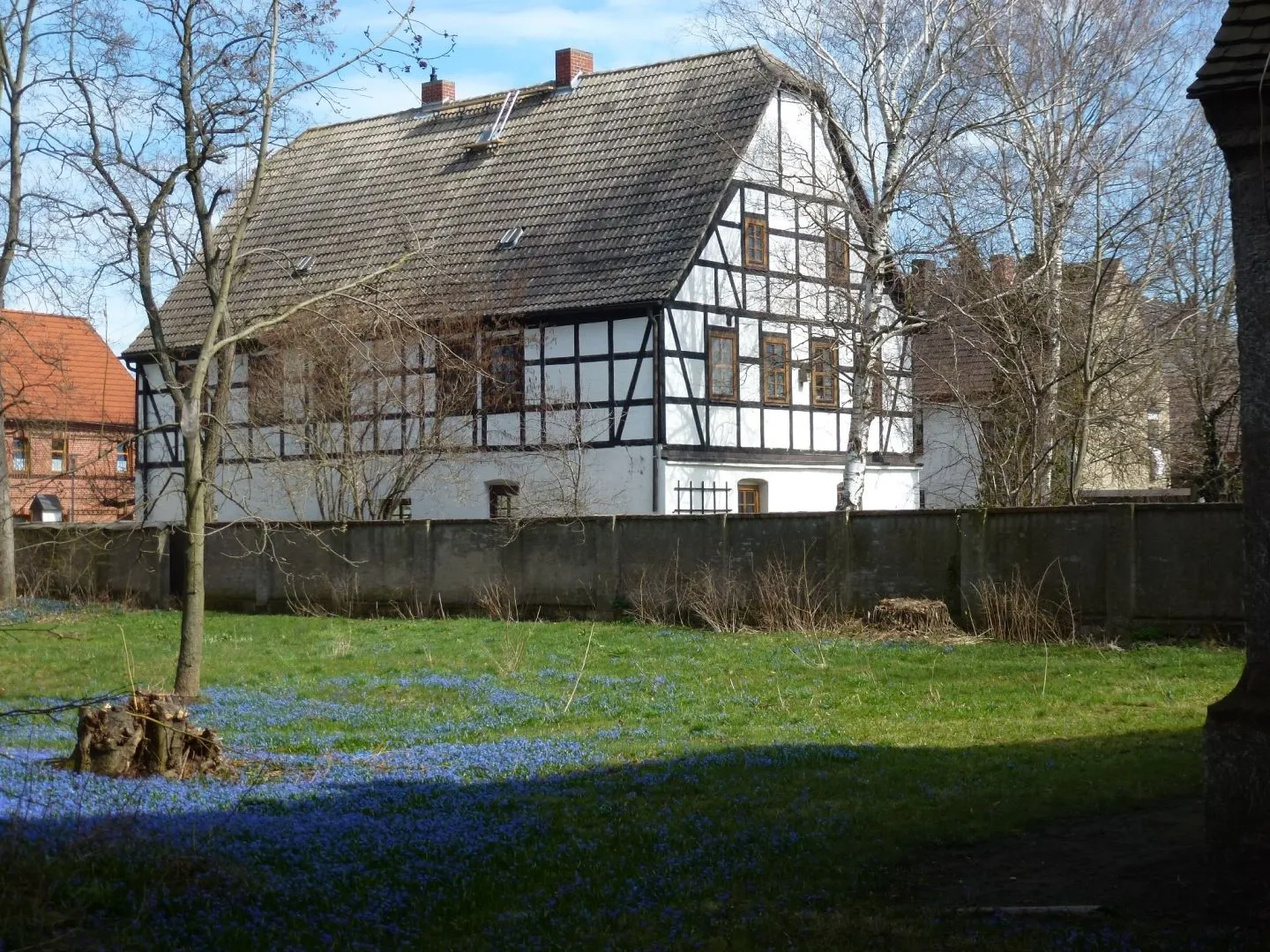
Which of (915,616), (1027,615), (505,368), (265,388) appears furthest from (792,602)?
(265,388)

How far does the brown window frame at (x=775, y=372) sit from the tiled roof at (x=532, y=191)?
3.14 meters

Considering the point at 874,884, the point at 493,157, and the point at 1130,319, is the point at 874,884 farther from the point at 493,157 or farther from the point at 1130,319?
the point at 493,157

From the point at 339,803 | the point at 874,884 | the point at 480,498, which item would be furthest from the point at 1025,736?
the point at 480,498

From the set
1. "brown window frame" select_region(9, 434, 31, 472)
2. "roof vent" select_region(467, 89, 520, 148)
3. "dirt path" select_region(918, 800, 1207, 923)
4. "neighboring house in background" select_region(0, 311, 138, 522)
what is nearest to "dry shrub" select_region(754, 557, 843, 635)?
"dirt path" select_region(918, 800, 1207, 923)

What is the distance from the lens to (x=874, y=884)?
6887mm

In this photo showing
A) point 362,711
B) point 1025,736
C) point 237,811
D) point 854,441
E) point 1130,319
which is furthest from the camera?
point 1130,319

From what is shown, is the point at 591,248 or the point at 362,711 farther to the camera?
the point at 591,248

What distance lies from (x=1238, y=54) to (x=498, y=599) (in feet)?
58.2

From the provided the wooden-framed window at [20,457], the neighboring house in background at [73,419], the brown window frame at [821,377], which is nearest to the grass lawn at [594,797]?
the brown window frame at [821,377]

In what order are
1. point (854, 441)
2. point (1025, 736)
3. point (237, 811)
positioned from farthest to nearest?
point (854, 441), point (1025, 736), point (237, 811)

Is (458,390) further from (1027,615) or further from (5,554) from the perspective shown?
(1027,615)

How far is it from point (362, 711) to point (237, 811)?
5.03 meters

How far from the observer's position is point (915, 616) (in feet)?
61.7

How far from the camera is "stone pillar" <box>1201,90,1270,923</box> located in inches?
241
